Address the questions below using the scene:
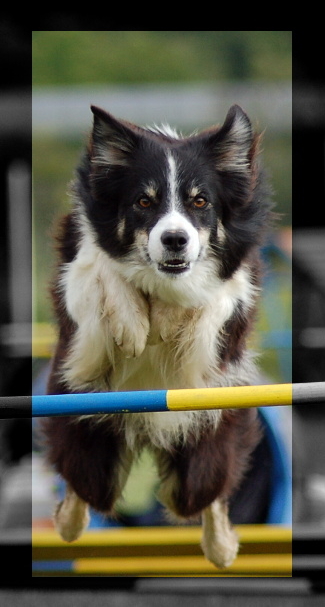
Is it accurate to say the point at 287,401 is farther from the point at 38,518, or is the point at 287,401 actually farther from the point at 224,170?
the point at 38,518

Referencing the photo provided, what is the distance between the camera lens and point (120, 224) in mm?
2258

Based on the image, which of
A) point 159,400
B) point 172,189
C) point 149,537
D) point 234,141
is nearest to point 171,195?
point 172,189

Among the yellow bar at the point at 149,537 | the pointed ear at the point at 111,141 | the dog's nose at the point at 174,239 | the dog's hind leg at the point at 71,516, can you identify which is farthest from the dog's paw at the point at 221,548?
the pointed ear at the point at 111,141

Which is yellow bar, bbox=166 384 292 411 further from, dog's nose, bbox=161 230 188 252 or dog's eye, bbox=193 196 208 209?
dog's eye, bbox=193 196 208 209

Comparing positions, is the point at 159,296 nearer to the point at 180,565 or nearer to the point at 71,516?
the point at 71,516

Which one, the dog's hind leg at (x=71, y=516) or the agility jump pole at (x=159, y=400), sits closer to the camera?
the agility jump pole at (x=159, y=400)

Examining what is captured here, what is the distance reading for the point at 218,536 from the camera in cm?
278

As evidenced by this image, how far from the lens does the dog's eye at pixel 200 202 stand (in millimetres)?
2172

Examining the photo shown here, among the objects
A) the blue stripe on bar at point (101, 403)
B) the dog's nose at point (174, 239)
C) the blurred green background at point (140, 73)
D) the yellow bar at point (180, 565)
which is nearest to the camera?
the blue stripe on bar at point (101, 403)

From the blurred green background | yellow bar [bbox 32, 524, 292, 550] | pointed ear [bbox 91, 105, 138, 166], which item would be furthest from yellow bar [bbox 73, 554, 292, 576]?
the blurred green background

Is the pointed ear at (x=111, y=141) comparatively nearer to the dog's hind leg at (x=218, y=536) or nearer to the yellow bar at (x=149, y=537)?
the dog's hind leg at (x=218, y=536)

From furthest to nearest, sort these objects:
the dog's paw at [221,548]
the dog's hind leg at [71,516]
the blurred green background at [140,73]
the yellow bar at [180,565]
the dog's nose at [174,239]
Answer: the blurred green background at [140,73] → the yellow bar at [180,565] → the dog's paw at [221,548] → the dog's hind leg at [71,516] → the dog's nose at [174,239]

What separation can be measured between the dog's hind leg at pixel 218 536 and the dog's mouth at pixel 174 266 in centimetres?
89

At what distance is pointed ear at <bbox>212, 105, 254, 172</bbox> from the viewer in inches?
86.6
